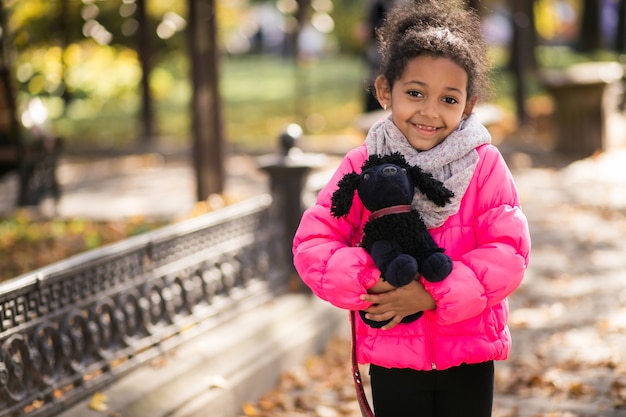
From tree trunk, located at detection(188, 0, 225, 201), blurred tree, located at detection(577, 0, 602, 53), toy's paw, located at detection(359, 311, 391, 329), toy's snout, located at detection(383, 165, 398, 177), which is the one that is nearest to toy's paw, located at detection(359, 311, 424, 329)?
toy's paw, located at detection(359, 311, 391, 329)

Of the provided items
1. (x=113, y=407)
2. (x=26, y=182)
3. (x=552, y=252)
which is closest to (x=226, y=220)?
(x=113, y=407)

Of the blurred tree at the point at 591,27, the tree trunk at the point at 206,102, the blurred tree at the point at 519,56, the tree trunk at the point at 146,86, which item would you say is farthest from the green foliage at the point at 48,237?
the blurred tree at the point at 591,27

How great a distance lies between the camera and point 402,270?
266 cm

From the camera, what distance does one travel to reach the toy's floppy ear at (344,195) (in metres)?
2.78

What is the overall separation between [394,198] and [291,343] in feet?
10.1

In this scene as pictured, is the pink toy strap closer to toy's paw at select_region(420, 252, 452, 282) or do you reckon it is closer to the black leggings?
the black leggings

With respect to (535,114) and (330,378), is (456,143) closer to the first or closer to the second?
(330,378)

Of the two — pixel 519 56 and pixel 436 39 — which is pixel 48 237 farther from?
pixel 519 56

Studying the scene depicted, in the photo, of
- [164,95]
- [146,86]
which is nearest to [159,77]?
[164,95]

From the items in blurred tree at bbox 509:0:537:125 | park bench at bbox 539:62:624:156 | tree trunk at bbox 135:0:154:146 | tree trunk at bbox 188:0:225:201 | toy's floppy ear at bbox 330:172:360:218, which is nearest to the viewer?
toy's floppy ear at bbox 330:172:360:218

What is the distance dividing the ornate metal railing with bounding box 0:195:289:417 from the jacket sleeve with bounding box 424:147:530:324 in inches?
83.3

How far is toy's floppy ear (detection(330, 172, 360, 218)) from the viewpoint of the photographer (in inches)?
109

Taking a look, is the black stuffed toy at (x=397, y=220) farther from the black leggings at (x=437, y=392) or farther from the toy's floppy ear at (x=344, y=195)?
the black leggings at (x=437, y=392)

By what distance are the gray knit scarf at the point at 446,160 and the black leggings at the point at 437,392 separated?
18.8 inches
